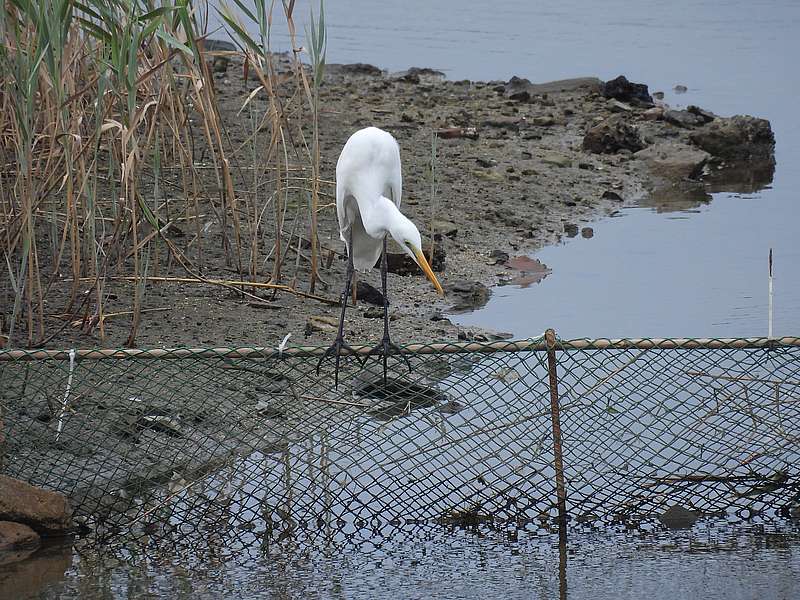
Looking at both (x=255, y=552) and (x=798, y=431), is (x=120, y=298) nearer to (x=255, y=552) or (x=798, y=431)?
(x=255, y=552)

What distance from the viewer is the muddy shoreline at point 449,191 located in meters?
6.04

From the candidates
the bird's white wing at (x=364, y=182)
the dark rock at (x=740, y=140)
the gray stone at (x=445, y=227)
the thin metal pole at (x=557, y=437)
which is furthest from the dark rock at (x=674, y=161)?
the thin metal pole at (x=557, y=437)

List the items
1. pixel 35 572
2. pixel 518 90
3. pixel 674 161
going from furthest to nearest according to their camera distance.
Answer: pixel 518 90 < pixel 674 161 < pixel 35 572

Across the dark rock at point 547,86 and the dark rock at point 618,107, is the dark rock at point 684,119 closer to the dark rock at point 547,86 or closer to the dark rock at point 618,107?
the dark rock at point 618,107

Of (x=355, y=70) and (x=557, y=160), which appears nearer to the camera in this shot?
(x=557, y=160)

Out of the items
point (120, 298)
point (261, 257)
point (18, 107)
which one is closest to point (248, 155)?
point (261, 257)

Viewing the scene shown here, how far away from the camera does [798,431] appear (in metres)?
4.32

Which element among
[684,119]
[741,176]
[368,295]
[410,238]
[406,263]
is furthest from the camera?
[684,119]

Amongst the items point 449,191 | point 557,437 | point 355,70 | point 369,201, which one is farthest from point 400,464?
point 355,70

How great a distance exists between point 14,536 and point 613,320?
3.64m

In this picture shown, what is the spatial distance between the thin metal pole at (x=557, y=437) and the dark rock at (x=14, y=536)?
5.76 feet

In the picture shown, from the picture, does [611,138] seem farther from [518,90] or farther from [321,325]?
[321,325]

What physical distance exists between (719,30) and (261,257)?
552 inches

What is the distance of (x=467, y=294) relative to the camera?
6863 millimetres
